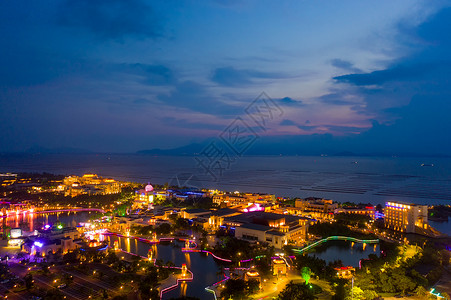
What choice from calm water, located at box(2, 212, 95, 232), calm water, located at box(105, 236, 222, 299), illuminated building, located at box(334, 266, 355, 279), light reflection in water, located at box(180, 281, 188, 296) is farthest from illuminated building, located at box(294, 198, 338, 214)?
calm water, located at box(2, 212, 95, 232)

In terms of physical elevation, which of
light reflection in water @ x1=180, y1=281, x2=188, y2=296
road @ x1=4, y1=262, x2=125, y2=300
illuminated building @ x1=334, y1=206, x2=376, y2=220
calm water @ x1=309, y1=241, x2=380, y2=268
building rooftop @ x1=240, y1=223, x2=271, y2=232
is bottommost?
calm water @ x1=309, y1=241, x2=380, y2=268

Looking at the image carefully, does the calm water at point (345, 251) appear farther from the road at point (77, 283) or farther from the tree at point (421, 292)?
the road at point (77, 283)

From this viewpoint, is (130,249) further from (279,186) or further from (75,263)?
(279,186)

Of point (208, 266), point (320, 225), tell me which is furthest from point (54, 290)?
point (320, 225)

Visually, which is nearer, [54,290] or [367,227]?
[54,290]

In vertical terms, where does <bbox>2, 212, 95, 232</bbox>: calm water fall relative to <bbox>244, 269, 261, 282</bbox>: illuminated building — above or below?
below

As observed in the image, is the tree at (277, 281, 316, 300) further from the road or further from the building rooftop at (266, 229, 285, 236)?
the building rooftop at (266, 229, 285, 236)

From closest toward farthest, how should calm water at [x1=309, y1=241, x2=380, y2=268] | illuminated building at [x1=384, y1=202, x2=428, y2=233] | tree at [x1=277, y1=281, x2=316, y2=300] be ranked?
tree at [x1=277, y1=281, x2=316, y2=300]
calm water at [x1=309, y1=241, x2=380, y2=268]
illuminated building at [x1=384, y1=202, x2=428, y2=233]

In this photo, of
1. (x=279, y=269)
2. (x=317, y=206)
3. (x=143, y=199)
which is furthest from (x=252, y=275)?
(x=143, y=199)

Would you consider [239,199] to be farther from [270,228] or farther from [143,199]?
[270,228]
